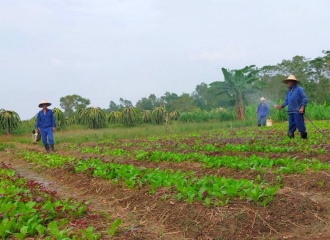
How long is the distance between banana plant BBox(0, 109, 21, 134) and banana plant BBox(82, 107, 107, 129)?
16.8 ft

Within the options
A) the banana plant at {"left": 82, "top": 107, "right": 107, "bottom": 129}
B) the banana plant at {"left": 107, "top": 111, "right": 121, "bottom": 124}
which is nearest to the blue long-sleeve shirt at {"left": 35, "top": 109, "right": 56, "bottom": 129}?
the banana plant at {"left": 82, "top": 107, "right": 107, "bottom": 129}

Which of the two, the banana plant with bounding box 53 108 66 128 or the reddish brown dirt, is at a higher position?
the banana plant with bounding box 53 108 66 128

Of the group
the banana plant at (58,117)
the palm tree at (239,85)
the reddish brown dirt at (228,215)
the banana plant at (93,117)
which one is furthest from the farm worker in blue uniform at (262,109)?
the reddish brown dirt at (228,215)

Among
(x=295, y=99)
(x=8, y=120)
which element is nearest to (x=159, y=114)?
(x=8, y=120)

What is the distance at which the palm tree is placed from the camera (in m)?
26.3

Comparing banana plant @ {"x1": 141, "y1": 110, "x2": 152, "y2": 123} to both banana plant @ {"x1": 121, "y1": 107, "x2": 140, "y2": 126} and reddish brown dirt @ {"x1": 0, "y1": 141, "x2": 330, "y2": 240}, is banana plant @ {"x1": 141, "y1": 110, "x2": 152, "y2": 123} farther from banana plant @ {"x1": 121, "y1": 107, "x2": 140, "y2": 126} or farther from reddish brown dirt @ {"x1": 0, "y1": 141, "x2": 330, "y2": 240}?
reddish brown dirt @ {"x1": 0, "y1": 141, "x2": 330, "y2": 240}

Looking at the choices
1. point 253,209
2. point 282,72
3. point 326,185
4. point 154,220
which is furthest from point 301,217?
point 282,72

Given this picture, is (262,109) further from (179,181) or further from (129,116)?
(179,181)

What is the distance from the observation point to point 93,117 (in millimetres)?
25953

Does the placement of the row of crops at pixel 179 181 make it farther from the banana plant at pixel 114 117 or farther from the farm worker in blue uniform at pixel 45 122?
the banana plant at pixel 114 117

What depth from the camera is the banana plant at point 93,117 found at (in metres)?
26.0

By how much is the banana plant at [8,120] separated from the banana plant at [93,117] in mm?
5107

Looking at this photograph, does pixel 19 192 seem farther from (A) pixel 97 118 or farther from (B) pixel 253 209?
(A) pixel 97 118

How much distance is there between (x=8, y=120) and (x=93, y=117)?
5894 mm
